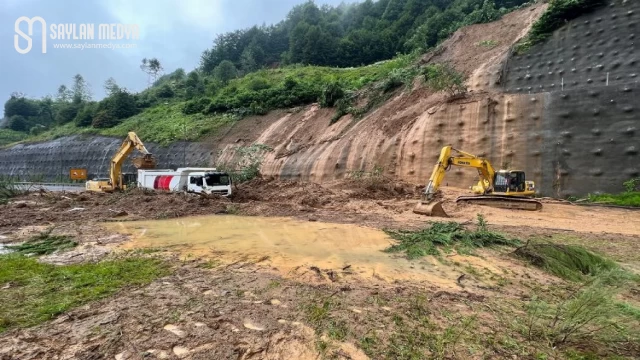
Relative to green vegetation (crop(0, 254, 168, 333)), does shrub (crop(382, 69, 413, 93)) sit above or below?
above

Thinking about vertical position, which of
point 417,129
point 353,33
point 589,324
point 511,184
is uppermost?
point 353,33

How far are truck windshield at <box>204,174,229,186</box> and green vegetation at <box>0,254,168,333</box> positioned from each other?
12578 millimetres

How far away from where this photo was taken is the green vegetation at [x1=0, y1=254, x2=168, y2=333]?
4.72m

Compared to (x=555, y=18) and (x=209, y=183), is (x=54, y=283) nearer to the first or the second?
(x=209, y=183)

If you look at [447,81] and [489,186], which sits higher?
[447,81]

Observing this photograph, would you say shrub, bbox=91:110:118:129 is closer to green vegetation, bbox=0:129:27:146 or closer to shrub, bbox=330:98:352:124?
green vegetation, bbox=0:129:27:146

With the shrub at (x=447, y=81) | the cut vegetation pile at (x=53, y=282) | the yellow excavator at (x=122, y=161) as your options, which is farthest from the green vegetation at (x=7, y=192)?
the shrub at (x=447, y=81)

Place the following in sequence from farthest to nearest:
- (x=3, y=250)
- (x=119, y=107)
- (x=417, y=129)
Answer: (x=119, y=107) → (x=417, y=129) → (x=3, y=250)

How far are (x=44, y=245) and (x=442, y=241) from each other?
9.69m

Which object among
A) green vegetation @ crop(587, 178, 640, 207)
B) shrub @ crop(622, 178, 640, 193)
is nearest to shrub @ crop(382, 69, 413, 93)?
green vegetation @ crop(587, 178, 640, 207)

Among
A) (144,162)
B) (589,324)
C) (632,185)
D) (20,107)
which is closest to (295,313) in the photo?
(589,324)

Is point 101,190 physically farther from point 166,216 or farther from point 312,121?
point 312,121

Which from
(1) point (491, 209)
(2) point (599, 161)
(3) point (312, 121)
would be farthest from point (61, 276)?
(3) point (312, 121)

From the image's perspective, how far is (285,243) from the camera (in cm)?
970
